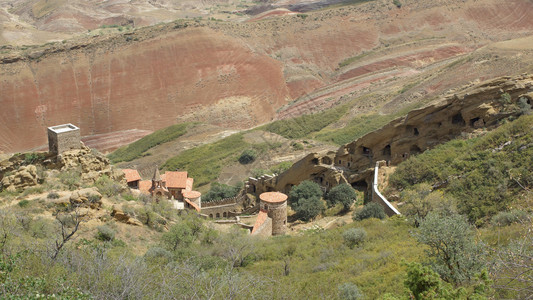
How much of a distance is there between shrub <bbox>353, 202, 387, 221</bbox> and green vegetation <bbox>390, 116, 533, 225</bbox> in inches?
93.4

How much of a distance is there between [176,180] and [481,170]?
20.2 m

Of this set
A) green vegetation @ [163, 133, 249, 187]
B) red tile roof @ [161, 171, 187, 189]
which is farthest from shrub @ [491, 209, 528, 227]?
green vegetation @ [163, 133, 249, 187]

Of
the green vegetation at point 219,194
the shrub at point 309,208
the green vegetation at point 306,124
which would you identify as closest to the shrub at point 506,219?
the shrub at point 309,208

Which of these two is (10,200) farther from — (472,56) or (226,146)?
(472,56)

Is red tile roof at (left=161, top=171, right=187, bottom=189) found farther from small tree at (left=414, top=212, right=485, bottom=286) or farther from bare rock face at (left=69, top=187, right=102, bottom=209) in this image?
small tree at (left=414, top=212, right=485, bottom=286)

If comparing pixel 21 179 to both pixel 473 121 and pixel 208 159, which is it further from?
pixel 208 159

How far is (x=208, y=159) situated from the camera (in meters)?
44.0

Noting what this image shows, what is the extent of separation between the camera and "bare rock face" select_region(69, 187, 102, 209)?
57.6 feet

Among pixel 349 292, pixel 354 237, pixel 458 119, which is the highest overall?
pixel 458 119

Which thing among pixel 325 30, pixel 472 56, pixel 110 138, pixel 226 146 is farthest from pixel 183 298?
pixel 325 30

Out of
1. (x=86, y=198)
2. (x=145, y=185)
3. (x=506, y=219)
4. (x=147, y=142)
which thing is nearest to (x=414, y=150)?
(x=506, y=219)

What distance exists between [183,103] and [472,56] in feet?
125

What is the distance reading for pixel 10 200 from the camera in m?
17.7

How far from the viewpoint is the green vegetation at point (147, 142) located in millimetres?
50953
